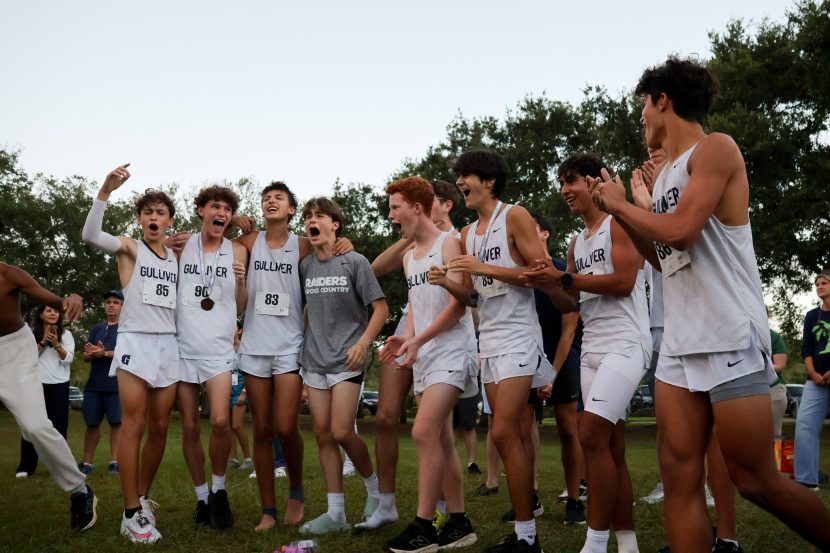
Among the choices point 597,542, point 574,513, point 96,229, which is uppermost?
point 96,229

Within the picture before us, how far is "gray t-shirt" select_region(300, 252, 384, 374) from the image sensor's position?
6.11 metres

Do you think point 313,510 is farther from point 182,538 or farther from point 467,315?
point 467,315

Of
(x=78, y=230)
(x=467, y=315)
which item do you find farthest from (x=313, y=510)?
(x=78, y=230)

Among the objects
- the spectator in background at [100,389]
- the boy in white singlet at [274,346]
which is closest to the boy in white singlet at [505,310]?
the boy in white singlet at [274,346]

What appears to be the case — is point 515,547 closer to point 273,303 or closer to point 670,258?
point 670,258

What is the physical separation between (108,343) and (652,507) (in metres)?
7.86

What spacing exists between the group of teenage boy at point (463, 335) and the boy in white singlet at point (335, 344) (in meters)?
0.01

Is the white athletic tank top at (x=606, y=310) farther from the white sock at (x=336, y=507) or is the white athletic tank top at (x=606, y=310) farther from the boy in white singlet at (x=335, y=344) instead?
the white sock at (x=336, y=507)

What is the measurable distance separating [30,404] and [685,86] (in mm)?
5017

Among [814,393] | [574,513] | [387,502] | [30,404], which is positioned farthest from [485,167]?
[814,393]

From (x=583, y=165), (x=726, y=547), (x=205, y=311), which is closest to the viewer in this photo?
(x=726, y=547)

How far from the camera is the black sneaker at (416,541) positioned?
507 centimetres

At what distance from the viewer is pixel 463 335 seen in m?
5.75

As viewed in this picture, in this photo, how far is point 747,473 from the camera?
322cm
